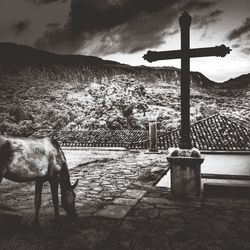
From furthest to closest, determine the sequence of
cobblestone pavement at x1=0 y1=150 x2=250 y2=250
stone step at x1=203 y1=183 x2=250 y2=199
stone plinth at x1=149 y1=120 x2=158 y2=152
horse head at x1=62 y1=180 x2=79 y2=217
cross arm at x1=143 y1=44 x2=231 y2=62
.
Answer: stone plinth at x1=149 y1=120 x2=158 y2=152 < stone step at x1=203 y1=183 x2=250 y2=199 < cross arm at x1=143 y1=44 x2=231 y2=62 < horse head at x1=62 y1=180 x2=79 y2=217 < cobblestone pavement at x1=0 y1=150 x2=250 y2=250

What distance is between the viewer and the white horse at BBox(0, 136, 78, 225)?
3.68 meters

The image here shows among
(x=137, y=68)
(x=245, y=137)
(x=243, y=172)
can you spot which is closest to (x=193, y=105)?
(x=137, y=68)

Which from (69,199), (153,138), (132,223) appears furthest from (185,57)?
(153,138)

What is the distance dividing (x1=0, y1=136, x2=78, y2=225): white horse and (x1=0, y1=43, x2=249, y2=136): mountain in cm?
3558

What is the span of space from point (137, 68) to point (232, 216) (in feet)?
232

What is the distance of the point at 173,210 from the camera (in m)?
4.94

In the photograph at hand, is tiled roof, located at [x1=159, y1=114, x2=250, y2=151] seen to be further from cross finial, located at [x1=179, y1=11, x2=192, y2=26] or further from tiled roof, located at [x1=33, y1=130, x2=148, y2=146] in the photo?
tiled roof, located at [x1=33, y1=130, x2=148, y2=146]

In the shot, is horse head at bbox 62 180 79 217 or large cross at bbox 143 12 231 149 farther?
large cross at bbox 143 12 231 149

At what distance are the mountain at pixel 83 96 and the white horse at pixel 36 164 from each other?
35584 millimetres

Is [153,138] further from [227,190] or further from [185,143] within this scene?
[185,143]

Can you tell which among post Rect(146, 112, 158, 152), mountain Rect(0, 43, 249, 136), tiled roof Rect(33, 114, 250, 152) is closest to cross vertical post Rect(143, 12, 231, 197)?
tiled roof Rect(33, 114, 250, 152)

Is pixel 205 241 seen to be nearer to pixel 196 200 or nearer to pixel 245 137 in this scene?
pixel 196 200

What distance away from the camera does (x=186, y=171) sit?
5574mm

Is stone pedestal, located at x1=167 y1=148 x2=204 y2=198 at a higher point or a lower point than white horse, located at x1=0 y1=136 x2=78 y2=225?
lower
